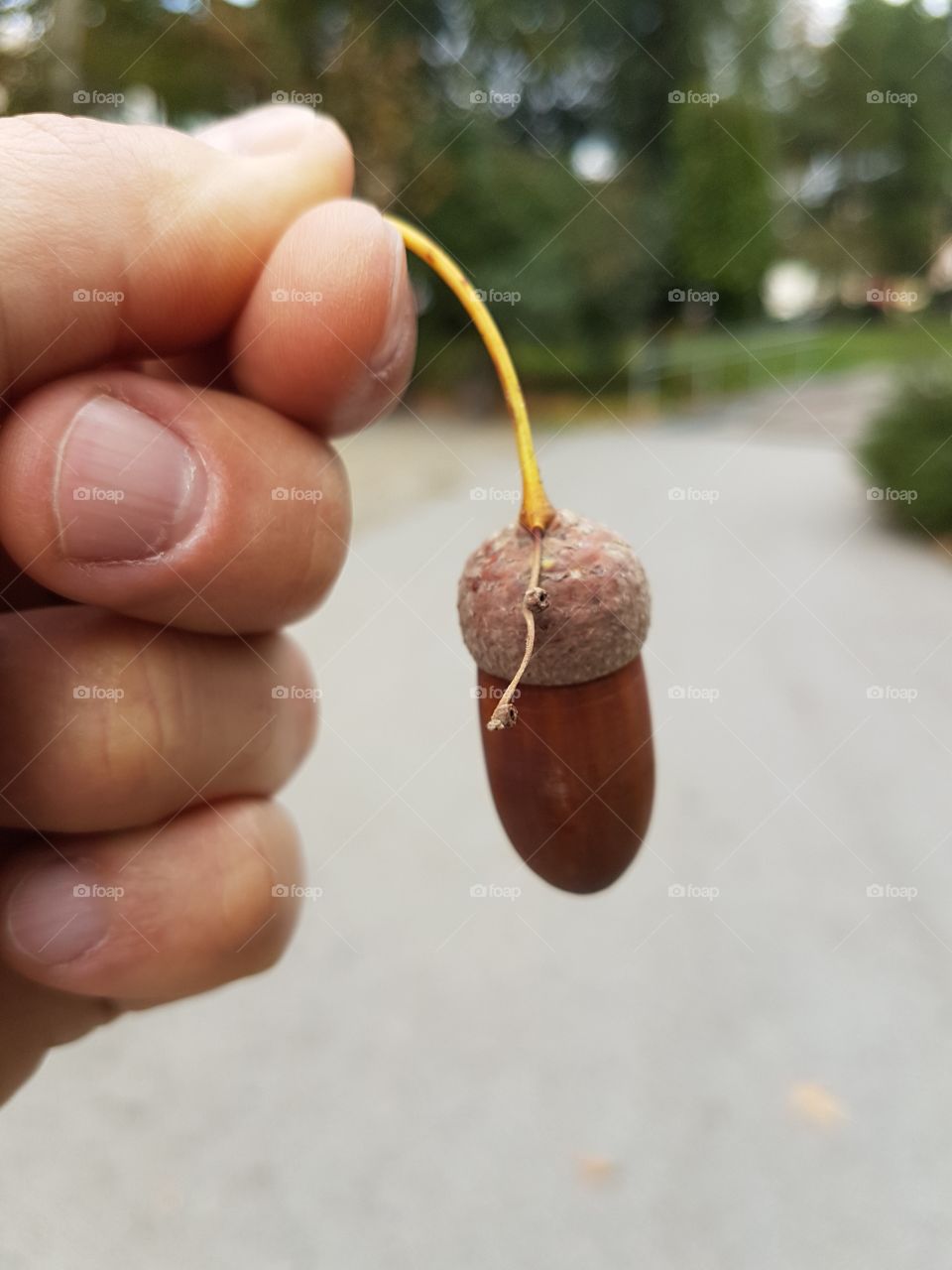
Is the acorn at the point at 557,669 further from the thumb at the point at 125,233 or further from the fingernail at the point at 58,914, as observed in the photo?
the fingernail at the point at 58,914

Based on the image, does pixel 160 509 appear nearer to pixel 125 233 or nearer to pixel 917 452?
pixel 125 233

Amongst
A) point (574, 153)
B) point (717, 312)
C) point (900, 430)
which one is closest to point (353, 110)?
point (574, 153)

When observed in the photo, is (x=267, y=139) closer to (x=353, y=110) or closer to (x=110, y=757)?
(x=110, y=757)

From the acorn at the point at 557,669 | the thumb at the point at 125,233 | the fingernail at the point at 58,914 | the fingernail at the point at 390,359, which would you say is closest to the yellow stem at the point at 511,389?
the acorn at the point at 557,669

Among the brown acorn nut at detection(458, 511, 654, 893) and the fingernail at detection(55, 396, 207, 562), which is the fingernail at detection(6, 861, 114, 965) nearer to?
the fingernail at detection(55, 396, 207, 562)

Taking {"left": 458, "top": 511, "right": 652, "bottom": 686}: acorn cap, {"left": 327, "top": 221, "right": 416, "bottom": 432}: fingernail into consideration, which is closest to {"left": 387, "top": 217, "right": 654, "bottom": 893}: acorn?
{"left": 458, "top": 511, "right": 652, "bottom": 686}: acorn cap

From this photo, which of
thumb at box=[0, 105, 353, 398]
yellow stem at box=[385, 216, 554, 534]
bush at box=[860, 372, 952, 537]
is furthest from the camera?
bush at box=[860, 372, 952, 537]

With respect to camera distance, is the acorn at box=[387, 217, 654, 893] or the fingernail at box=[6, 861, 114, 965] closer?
the acorn at box=[387, 217, 654, 893]
